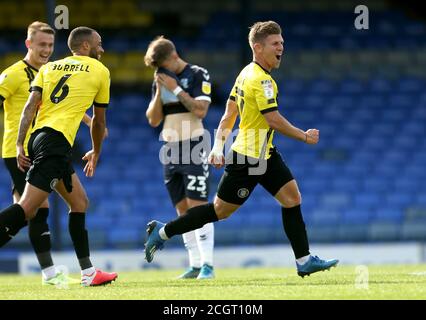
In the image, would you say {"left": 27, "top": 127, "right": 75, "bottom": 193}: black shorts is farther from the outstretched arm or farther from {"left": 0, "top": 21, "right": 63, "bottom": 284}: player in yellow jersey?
{"left": 0, "top": 21, "right": 63, "bottom": 284}: player in yellow jersey

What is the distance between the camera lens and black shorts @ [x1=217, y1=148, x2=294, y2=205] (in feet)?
23.5

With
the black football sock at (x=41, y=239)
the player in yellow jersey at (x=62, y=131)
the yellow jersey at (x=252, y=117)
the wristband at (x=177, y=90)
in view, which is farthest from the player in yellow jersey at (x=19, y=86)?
the yellow jersey at (x=252, y=117)

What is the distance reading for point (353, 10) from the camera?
65.1 ft

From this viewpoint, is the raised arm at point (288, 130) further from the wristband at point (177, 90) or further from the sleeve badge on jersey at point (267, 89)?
the wristband at point (177, 90)

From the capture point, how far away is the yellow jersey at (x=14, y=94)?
7.82 meters

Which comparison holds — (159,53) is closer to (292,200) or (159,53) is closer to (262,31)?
(262,31)

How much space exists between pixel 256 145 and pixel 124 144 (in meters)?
10.7

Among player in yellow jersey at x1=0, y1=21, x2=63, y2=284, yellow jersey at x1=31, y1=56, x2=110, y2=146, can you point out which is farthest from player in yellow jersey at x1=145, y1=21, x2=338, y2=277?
player in yellow jersey at x1=0, y1=21, x2=63, y2=284

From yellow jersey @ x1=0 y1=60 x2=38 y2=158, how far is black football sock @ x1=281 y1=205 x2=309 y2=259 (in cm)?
223

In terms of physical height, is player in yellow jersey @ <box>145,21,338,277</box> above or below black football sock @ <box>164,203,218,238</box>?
above

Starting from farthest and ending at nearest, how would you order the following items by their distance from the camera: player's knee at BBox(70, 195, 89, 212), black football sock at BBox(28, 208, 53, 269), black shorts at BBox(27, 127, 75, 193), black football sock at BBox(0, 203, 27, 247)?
black football sock at BBox(28, 208, 53, 269) < player's knee at BBox(70, 195, 89, 212) < black shorts at BBox(27, 127, 75, 193) < black football sock at BBox(0, 203, 27, 247)

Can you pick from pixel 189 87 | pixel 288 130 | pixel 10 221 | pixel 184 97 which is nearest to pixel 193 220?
pixel 288 130

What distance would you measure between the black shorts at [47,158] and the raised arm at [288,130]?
1469 mm

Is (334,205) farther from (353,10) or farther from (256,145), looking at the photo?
(256,145)
